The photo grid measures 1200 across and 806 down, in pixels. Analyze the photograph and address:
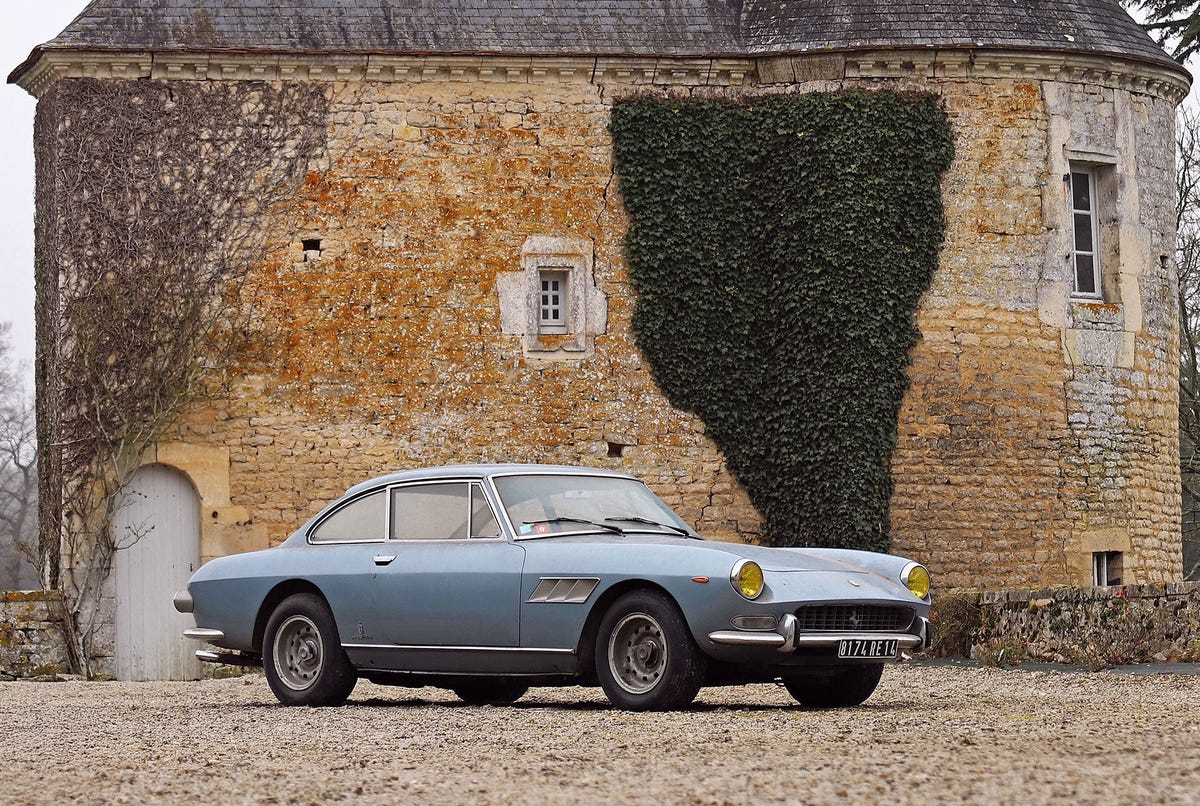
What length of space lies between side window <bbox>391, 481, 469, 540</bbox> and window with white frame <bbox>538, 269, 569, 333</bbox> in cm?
853

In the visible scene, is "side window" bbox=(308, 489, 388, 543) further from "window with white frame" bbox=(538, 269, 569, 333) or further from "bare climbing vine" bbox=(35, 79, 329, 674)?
"window with white frame" bbox=(538, 269, 569, 333)

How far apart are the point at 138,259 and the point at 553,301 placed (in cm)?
433

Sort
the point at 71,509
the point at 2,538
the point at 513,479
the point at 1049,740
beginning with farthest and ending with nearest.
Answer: the point at 2,538, the point at 71,509, the point at 513,479, the point at 1049,740

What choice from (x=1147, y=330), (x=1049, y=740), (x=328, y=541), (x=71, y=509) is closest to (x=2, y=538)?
(x=71, y=509)

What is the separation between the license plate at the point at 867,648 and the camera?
8.02 metres

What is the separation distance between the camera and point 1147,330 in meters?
18.7

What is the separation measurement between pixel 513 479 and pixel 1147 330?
38.7 ft

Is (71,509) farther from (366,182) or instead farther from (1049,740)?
(1049,740)

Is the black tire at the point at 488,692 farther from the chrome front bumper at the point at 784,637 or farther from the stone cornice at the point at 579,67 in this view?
the stone cornice at the point at 579,67

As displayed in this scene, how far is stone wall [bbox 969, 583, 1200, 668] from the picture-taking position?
36.1 feet

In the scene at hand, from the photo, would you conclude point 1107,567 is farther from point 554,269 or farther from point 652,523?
point 652,523

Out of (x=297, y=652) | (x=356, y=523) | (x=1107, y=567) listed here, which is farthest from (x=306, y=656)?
(x=1107, y=567)

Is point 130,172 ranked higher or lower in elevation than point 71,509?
higher

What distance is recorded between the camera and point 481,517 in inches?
350
